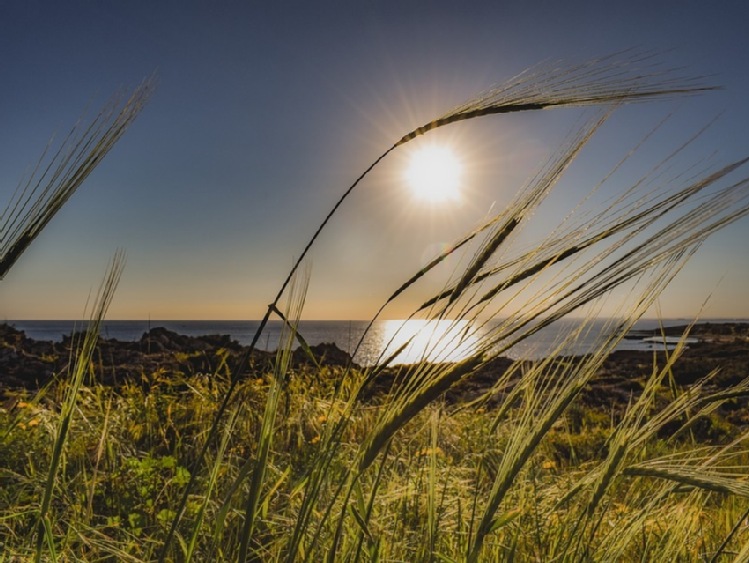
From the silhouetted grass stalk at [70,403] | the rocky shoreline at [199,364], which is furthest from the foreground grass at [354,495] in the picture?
the rocky shoreline at [199,364]

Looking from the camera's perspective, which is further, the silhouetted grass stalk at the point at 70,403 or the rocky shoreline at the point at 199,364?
the rocky shoreline at the point at 199,364

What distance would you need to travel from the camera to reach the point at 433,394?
0.61 m

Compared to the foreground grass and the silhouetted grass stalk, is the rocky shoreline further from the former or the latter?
the silhouetted grass stalk

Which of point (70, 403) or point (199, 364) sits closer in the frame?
point (70, 403)

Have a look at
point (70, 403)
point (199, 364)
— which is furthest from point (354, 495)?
point (199, 364)

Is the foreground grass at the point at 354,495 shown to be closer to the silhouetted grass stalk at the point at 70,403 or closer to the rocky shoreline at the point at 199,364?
the silhouetted grass stalk at the point at 70,403

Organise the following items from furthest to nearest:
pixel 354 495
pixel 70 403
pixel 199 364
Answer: pixel 199 364
pixel 354 495
pixel 70 403

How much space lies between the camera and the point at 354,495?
1.50m

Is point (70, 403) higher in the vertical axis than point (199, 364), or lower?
higher

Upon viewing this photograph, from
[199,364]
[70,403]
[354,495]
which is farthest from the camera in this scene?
[199,364]

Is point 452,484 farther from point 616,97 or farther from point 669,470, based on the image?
point 616,97

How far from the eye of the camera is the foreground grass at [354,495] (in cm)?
90

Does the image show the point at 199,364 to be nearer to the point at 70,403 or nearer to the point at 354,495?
the point at 354,495

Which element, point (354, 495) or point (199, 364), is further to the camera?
point (199, 364)
